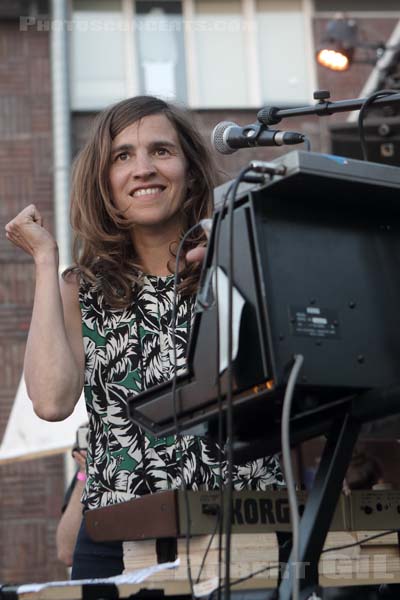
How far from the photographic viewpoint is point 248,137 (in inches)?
98.3

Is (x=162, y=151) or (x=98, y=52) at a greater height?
(x=98, y=52)

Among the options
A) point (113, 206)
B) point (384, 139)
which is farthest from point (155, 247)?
point (384, 139)

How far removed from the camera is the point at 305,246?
1.93 metres

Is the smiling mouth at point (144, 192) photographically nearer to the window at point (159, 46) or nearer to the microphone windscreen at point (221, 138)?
the microphone windscreen at point (221, 138)

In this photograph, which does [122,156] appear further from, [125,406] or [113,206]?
[125,406]

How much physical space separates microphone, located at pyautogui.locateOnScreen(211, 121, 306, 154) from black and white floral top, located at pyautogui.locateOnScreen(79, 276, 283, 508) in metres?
0.36

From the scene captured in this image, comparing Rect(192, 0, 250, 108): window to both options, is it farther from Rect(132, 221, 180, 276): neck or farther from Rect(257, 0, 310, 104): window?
Rect(132, 221, 180, 276): neck

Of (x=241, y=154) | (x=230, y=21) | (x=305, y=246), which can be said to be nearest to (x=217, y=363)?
(x=305, y=246)

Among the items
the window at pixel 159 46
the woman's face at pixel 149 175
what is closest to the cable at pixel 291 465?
the woman's face at pixel 149 175

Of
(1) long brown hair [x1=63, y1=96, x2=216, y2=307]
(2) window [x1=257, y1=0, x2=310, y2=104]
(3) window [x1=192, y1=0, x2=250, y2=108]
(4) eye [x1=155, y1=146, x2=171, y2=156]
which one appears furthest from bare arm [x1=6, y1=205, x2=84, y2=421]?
(2) window [x1=257, y1=0, x2=310, y2=104]

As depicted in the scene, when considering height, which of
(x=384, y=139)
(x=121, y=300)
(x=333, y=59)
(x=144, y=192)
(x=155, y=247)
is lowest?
(x=121, y=300)

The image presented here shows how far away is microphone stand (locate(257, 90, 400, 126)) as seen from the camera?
101 inches

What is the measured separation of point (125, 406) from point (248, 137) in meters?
Answer: 0.66

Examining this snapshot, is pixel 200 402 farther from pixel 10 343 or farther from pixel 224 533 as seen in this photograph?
pixel 10 343
